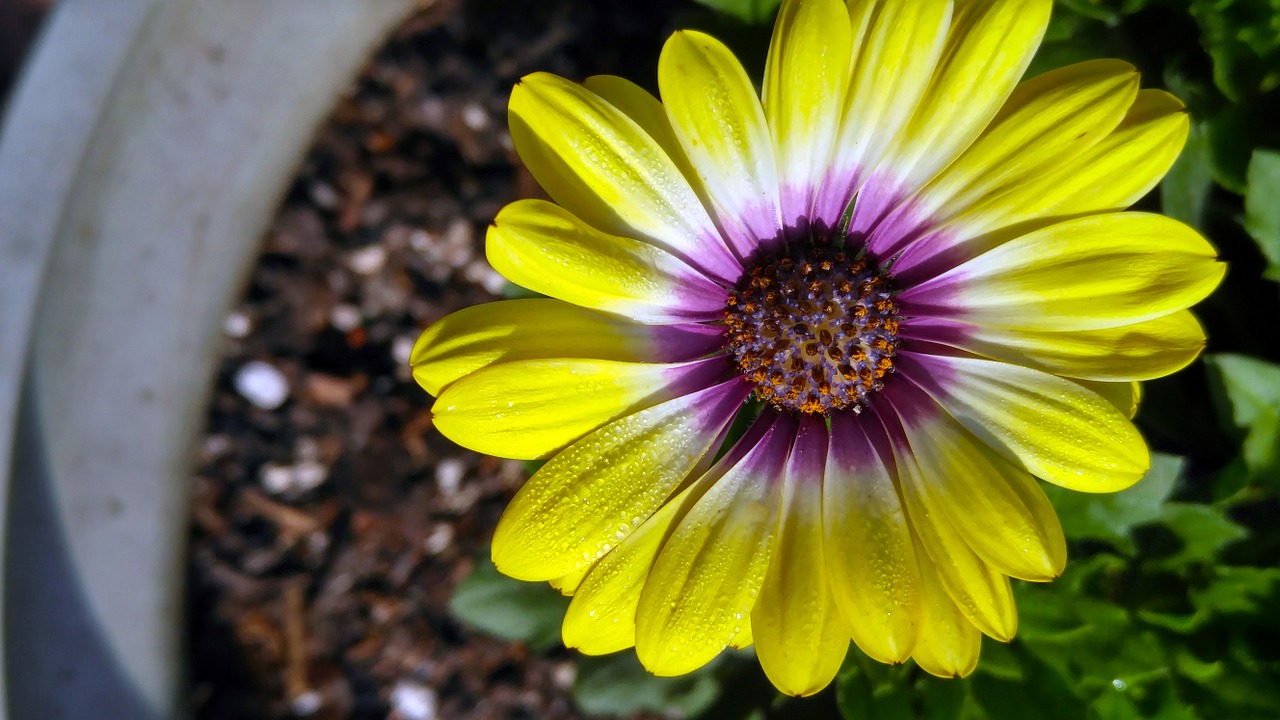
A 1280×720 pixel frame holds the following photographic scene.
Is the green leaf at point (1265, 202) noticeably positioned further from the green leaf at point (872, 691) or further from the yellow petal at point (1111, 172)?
the green leaf at point (872, 691)

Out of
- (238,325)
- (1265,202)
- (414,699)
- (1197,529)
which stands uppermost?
(1265,202)

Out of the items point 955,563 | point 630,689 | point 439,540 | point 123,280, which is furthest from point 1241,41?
point 123,280

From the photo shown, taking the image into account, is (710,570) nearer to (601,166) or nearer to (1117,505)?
(601,166)

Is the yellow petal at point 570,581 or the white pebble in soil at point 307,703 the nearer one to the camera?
the yellow petal at point 570,581

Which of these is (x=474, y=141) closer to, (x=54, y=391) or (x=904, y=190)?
(x=54, y=391)

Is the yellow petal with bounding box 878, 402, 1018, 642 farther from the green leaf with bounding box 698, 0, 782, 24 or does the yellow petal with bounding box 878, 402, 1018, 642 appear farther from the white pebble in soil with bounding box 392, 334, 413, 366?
the white pebble in soil with bounding box 392, 334, 413, 366

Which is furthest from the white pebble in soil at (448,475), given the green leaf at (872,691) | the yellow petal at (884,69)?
the yellow petal at (884,69)
